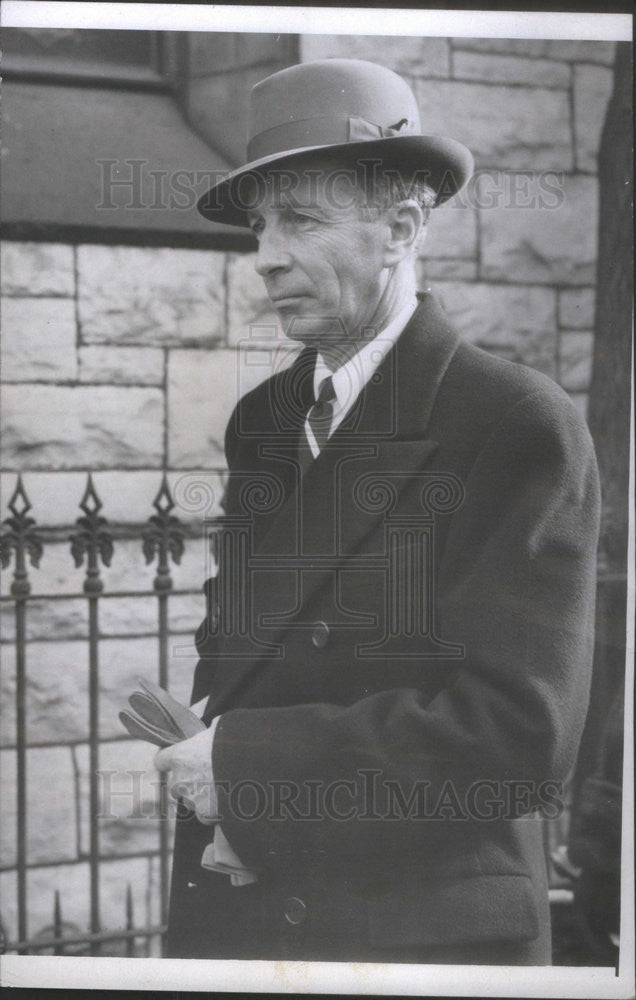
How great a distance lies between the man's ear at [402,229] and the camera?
2547 millimetres

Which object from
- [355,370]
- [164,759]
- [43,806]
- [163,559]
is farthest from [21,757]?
[355,370]

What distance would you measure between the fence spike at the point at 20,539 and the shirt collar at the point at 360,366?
2.67 ft

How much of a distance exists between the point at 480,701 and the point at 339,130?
1.38m

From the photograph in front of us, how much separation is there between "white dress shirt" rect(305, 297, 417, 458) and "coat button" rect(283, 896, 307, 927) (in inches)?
42.9

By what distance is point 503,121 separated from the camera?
265 centimetres

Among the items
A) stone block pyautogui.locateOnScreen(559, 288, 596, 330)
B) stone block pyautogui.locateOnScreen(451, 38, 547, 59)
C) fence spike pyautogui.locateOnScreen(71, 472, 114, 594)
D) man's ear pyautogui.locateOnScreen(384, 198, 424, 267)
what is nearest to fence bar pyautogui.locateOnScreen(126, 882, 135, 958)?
fence spike pyautogui.locateOnScreen(71, 472, 114, 594)

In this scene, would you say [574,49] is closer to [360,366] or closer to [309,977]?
[360,366]

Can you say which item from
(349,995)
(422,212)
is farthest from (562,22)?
(349,995)

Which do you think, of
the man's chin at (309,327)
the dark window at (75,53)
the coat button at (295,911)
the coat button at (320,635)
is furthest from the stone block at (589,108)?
the coat button at (295,911)

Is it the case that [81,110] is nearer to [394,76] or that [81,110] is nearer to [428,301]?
[394,76]

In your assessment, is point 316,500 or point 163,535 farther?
point 163,535

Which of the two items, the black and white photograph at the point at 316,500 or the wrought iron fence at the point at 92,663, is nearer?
the black and white photograph at the point at 316,500

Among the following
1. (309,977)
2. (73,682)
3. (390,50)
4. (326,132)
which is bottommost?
(309,977)

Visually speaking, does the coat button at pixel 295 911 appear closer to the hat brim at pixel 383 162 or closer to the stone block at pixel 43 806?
the stone block at pixel 43 806
